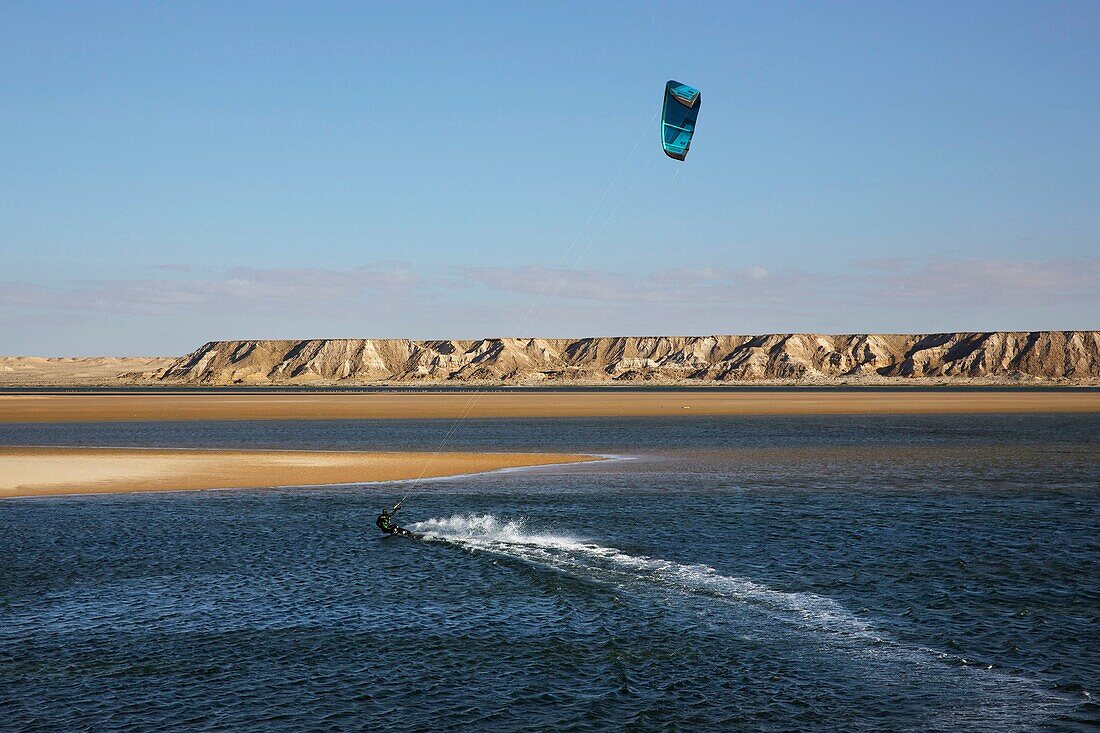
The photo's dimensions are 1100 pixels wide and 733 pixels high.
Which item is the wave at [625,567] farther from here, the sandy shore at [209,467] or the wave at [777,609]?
the sandy shore at [209,467]

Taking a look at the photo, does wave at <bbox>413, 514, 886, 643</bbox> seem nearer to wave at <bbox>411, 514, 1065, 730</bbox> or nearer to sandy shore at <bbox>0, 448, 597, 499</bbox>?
wave at <bbox>411, 514, 1065, 730</bbox>

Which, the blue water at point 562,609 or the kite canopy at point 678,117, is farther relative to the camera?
the kite canopy at point 678,117

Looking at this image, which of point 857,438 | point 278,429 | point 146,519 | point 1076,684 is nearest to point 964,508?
point 1076,684

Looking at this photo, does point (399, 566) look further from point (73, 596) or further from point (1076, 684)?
point (1076, 684)

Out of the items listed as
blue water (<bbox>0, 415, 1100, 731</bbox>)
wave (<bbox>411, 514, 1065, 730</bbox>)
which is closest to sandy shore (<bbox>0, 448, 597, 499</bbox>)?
blue water (<bbox>0, 415, 1100, 731</bbox>)

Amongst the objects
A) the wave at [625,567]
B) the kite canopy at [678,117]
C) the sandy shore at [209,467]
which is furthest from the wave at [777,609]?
the sandy shore at [209,467]
